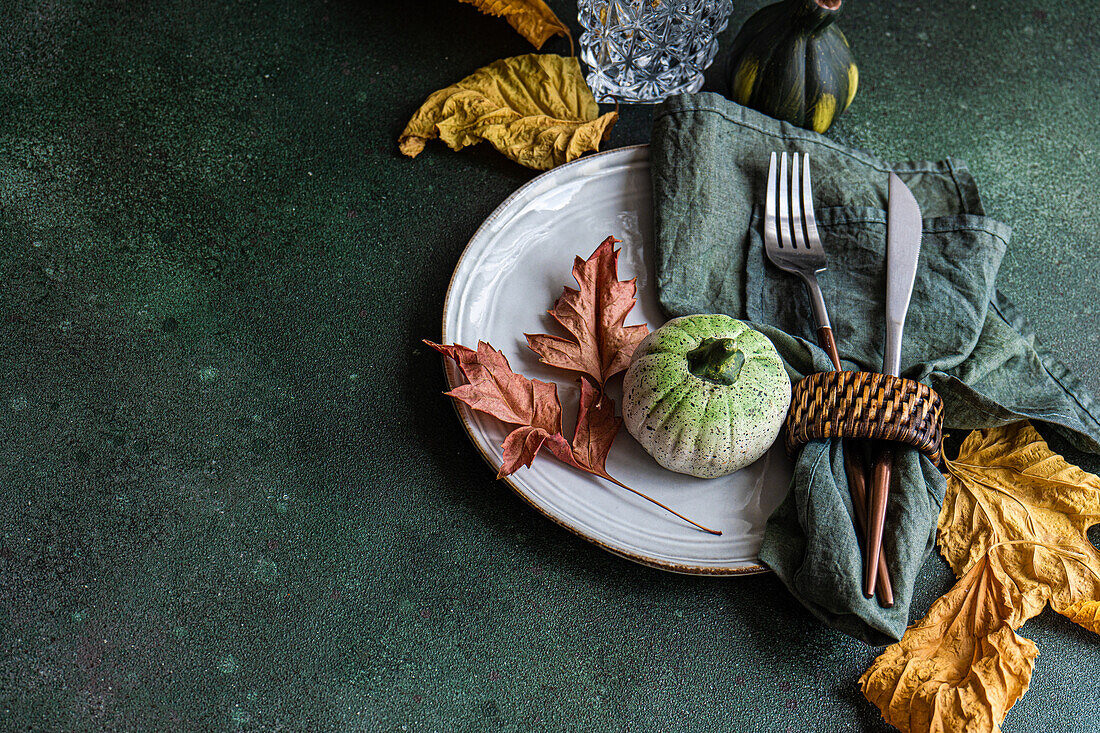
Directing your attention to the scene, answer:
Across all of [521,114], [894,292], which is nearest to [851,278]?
[894,292]

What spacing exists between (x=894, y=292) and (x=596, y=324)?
1.02 feet

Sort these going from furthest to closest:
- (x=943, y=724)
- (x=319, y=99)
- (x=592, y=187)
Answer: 1. (x=319, y=99)
2. (x=592, y=187)
3. (x=943, y=724)

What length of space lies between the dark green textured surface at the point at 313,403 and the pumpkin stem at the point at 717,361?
8.3 inches

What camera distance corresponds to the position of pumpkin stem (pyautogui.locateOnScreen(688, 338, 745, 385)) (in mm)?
708

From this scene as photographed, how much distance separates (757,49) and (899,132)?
0.86 ft

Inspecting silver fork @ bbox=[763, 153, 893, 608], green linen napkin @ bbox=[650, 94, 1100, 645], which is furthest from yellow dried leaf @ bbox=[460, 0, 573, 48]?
silver fork @ bbox=[763, 153, 893, 608]

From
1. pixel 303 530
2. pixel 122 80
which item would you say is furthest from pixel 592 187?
pixel 122 80

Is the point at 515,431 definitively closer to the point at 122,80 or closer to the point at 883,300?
the point at 883,300

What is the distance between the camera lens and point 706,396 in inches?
28.6

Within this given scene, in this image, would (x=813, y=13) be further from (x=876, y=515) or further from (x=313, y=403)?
(x=313, y=403)

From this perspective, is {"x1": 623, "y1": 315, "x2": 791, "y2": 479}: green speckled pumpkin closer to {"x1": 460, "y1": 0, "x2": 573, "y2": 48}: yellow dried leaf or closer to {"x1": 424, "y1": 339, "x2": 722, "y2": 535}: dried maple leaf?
{"x1": 424, "y1": 339, "x2": 722, "y2": 535}: dried maple leaf

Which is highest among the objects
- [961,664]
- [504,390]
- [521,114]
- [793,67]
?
[793,67]

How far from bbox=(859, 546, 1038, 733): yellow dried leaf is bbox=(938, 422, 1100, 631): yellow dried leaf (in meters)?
0.02

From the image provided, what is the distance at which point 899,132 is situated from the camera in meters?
1.08
